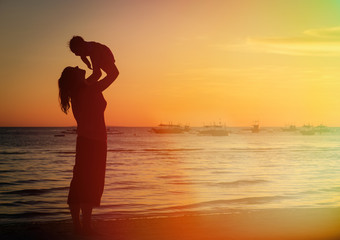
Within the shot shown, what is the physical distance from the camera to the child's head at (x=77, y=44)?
4.95m

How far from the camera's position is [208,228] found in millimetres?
5957

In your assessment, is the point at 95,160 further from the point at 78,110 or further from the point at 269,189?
the point at 269,189

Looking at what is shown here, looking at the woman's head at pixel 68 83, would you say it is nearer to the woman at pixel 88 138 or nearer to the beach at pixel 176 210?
the woman at pixel 88 138

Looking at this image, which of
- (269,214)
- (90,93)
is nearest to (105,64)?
(90,93)

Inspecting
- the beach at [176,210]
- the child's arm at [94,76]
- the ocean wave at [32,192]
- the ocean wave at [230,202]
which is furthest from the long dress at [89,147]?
the ocean wave at [32,192]

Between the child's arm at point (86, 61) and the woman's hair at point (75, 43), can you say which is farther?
the child's arm at point (86, 61)

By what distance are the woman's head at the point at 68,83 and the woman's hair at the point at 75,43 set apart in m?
0.28

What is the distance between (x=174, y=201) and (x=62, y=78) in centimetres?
745

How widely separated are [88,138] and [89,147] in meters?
0.09

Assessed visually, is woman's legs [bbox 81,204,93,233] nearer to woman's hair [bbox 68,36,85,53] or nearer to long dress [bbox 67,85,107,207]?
long dress [bbox 67,85,107,207]

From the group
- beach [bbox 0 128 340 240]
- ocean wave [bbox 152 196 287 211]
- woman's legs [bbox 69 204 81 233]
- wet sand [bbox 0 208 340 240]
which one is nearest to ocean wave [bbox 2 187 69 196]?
beach [bbox 0 128 340 240]

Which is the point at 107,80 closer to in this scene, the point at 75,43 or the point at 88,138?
the point at 75,43

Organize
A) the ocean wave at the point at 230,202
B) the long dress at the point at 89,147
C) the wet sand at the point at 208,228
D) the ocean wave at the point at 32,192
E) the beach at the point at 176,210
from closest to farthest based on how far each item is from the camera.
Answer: the long dress at the point at 89,147
the wet sand at the point at 208,228
the beach at the point at 176,210
the ocean wave at the point at 230,202
the ocean wave at the point at 32,192

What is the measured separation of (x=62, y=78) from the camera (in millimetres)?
5203
